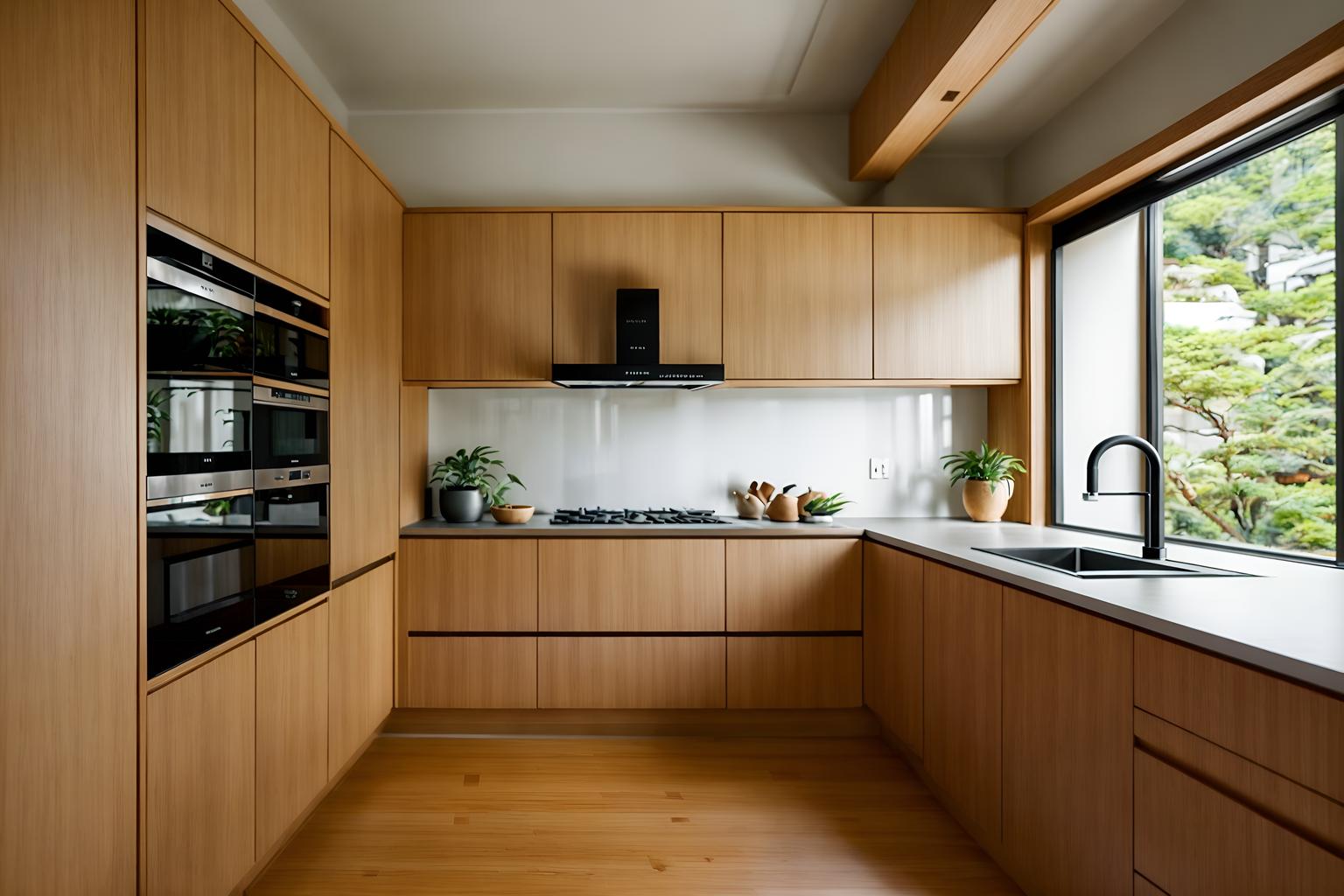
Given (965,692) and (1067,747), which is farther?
(965,692)

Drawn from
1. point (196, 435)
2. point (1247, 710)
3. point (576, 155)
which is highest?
point (576, 155)

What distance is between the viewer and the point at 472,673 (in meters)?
2.93

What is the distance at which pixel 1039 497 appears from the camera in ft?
10.3

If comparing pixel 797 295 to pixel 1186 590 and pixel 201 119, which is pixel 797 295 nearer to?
pixel 1186 590

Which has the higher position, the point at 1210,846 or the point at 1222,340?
the point at 1222,340

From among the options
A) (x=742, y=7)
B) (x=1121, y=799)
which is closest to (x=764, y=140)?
(x=742, y=7)

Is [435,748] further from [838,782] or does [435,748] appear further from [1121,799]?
[1121,799]

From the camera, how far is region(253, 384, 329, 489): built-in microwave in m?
1.82

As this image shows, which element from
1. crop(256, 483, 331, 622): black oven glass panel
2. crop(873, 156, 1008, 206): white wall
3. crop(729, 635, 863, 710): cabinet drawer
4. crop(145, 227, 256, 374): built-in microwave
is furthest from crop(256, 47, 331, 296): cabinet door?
crop(873, 156, 1008, 206): white wall

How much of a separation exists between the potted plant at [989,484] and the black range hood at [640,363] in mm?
1268

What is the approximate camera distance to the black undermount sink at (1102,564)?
179 centimetres

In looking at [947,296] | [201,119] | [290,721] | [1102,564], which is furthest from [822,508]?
[201,119]

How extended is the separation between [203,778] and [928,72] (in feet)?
9.41

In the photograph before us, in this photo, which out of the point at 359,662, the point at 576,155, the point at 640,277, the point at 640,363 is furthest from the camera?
the point at 576,155
